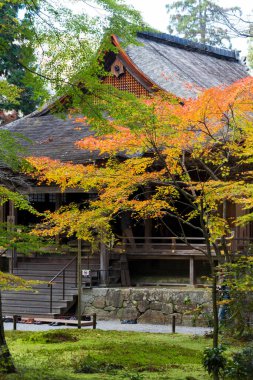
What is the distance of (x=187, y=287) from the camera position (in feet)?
79.3

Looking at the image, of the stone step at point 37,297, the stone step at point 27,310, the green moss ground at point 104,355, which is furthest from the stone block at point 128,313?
the green moss ground at point 104,355

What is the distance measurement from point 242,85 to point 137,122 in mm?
5274

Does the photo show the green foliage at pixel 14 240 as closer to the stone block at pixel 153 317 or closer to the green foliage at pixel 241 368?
the green foliage at pixel 241 368

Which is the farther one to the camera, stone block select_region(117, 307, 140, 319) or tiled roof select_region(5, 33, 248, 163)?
tiled roof select_region(5, 33, 248, 163)

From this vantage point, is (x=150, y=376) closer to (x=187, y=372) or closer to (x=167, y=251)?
(x=187, y=372)

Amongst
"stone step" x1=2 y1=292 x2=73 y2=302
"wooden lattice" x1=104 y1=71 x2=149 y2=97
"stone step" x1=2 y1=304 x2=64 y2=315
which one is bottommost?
"stone step" x1=2 y1=304 x2=64 y2=315

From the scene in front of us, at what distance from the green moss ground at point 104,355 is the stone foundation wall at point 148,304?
3337 mm

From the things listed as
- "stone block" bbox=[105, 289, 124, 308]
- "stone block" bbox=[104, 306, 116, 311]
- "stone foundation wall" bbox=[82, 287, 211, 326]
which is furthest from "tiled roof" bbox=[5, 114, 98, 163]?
"stone block" bbox=[104, 306, 116, 311]

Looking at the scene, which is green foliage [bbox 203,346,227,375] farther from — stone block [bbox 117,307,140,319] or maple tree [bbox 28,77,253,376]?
Answer: stone block [bbox 117,307,140,319]

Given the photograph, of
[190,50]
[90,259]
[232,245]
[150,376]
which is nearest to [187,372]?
[150,376]

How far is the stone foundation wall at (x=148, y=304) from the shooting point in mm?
22516

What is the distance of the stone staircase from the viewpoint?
78.4ft

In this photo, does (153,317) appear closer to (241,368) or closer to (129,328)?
(129,328)

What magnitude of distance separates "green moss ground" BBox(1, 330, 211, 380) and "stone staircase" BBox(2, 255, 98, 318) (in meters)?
4.89
